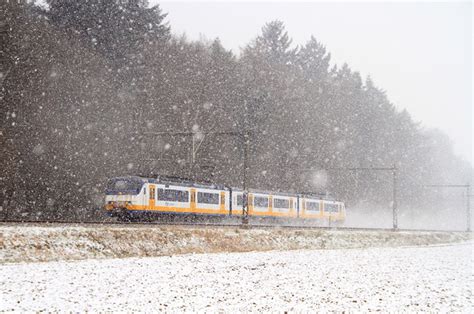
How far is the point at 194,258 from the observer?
79.2 ft

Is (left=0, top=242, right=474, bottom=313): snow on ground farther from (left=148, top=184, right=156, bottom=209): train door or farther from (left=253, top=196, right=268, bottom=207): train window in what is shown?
(left=253, top=196, right=268, bottom=207): train window

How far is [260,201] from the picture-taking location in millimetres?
45438

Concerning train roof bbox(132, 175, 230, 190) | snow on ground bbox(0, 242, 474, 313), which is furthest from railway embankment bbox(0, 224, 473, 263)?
train roof bbox(132, 175, 230, 190)

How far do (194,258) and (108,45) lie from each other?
3280cm

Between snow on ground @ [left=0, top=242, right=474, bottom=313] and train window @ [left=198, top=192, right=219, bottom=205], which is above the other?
train window @ [left=198, top=192, right=219, bottom=205]

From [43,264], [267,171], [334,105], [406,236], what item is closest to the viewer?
[43,264]

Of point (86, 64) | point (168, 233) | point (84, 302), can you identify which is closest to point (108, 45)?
point (86, 64)

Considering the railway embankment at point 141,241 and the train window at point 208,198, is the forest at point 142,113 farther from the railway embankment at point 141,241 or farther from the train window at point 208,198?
the railway embankment at point 141,241

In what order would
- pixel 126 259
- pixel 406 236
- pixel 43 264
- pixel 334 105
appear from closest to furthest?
1. pixel 43 264
2. pixel 126 259
3. pixel 406 236
4. pixel 334 105

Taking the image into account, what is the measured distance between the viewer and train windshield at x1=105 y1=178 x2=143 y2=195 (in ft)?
109

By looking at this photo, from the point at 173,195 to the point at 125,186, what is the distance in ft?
11.1

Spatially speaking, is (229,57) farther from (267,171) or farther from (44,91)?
(44,91)

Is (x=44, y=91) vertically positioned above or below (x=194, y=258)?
above

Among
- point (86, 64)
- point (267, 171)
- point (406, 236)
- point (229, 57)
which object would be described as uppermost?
point (229, 57)
